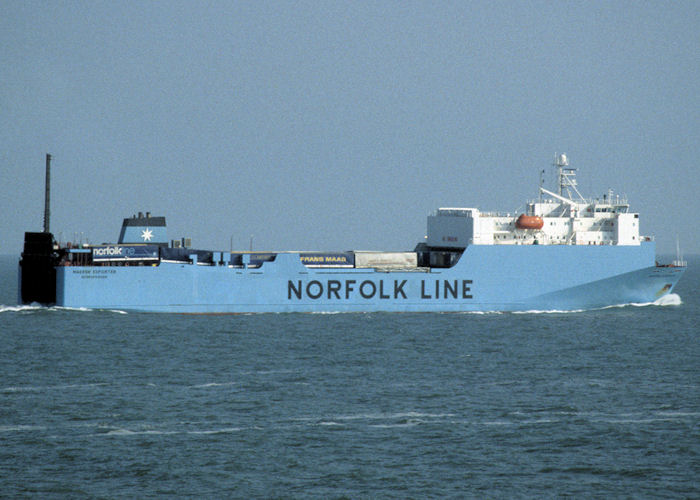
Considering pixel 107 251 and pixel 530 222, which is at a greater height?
pixel 530 222

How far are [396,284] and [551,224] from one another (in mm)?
9984

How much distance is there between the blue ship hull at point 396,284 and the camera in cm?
3900

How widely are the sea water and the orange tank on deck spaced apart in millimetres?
9286

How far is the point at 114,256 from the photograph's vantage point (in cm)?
3944

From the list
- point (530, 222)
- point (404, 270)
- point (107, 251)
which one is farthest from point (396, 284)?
point (107, 251)

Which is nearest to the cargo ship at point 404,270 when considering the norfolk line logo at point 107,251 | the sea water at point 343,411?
the norfolk line logo at point 107,251

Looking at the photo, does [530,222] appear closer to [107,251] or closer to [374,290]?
[374,290]

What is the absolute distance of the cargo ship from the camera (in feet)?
128

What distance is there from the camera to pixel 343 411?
2223cm

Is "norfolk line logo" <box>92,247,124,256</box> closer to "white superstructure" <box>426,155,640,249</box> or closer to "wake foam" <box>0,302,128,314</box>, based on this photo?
"wake foam" <box>0,302,128,314</box>

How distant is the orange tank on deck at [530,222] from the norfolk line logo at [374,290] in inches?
197

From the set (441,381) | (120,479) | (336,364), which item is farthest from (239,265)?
(120,479)

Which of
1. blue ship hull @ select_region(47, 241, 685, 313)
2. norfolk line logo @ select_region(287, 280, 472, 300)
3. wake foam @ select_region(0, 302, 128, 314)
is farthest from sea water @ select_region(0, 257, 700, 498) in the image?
norfolk line logo @ select_region(287, 280, 472, 300)

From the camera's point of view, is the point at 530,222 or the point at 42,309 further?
the point at 530,222
